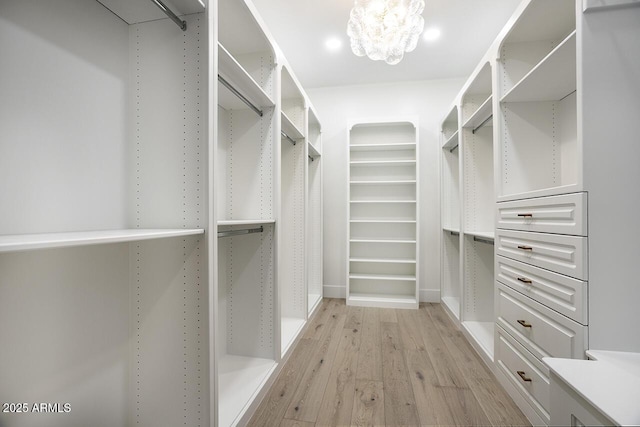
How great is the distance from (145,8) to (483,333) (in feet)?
9.50

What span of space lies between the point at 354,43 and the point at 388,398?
2367mm

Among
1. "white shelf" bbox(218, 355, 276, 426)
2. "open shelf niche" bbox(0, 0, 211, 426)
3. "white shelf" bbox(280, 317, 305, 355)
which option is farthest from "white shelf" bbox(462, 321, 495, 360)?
"open shelf niche" bbox(0, 0, 211, 426)

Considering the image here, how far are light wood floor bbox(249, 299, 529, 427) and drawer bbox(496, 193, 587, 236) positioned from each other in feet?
3.15

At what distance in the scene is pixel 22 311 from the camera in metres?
0.87

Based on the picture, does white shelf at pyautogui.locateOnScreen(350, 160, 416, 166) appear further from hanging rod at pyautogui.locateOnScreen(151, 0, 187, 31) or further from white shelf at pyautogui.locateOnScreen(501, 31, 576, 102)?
hanging rod at pyautogui.locateOnScreen(151, 0, 187, 31)

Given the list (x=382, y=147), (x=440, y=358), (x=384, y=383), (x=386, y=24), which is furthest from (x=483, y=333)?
(x=386, y=24)

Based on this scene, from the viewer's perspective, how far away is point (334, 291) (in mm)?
3621

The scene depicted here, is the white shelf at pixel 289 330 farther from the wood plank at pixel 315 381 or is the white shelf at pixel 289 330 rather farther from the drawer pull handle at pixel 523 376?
the drawer pull handle at pixel 523 376

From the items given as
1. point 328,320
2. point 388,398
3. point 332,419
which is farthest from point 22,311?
point 328,320

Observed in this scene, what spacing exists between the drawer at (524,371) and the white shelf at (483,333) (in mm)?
208

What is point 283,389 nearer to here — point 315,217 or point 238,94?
point 238,94

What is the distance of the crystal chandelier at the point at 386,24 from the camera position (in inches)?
74.5

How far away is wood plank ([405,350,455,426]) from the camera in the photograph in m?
1.43

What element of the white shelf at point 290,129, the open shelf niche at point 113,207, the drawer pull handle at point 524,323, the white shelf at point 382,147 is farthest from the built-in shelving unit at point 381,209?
the open shelf niche at point 113,207
